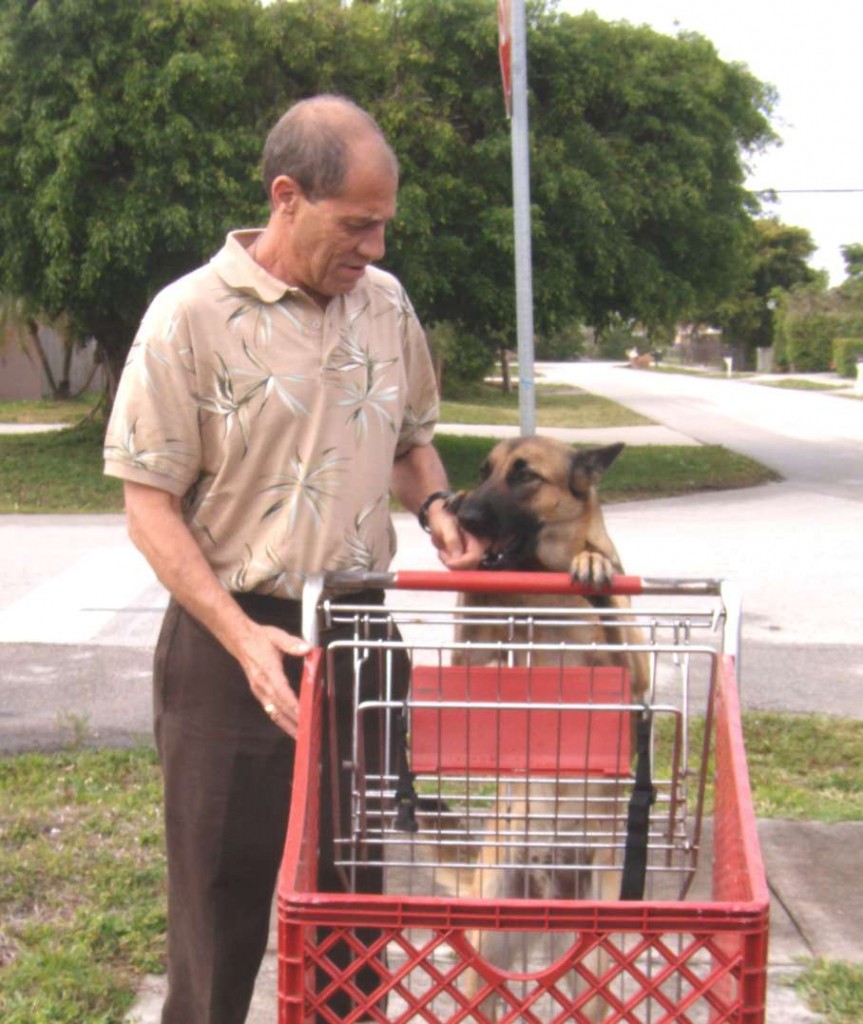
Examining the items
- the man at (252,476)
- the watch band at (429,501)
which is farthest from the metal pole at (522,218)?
the man at (252,476)

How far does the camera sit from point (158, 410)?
108 inches

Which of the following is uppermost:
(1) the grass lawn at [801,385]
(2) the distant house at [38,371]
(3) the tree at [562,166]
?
(3) the tree at [562,166]

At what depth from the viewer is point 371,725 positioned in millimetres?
3262

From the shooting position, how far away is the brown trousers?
297 cm

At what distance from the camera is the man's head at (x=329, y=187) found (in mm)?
2678

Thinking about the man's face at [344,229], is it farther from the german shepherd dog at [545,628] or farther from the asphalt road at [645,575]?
the asphalt road at [645,575]

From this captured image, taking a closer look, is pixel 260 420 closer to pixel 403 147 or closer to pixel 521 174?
pixel 521 174

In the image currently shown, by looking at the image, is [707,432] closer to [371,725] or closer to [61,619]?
[61,619]

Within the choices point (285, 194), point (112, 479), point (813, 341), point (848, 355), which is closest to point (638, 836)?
point (285, 194)

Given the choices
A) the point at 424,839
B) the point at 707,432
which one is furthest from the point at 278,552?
the point at 707,432

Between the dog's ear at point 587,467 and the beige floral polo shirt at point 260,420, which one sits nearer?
the beige floral polo shirt at point 260,420

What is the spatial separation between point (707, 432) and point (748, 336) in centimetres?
4632

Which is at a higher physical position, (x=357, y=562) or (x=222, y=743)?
(x=357, y=562)

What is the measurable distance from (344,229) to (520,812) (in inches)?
53.5
